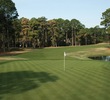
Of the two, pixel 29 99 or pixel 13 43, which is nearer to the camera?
pixel 29 99

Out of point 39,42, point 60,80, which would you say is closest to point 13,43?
point 39,42

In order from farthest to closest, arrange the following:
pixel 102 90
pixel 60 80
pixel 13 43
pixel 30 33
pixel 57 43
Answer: pixel 57 43, pixel 13 43, pixel 30 33, pixel 60 80, pixel 102 90

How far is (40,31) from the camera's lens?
119m

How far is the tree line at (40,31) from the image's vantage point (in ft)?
268

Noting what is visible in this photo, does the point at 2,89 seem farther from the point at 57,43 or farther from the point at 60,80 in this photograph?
the point at 57,43

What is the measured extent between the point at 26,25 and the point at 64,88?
96152 millimetres

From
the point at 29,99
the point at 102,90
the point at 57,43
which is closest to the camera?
the point at 29,99

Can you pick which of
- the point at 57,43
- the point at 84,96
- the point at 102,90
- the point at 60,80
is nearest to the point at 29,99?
the point at 84,96

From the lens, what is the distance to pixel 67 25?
14488 cm

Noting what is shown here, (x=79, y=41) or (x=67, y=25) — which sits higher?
(x=67, y=25)

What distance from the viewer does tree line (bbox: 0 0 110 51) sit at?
8169 cm

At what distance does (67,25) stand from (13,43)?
37.9m

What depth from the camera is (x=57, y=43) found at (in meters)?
133

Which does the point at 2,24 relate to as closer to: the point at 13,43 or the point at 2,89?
the point at 13,43
